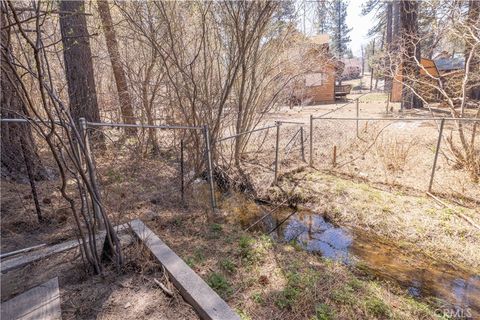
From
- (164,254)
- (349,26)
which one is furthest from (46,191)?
(349,26)

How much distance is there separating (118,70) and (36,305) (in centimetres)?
536

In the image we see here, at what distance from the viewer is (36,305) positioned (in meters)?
1.68

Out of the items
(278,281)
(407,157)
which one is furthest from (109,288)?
(407,157)

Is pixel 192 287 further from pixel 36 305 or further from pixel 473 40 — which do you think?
pixel 473 40

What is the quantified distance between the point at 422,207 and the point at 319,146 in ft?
10.5

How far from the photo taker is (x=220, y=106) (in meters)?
4.38

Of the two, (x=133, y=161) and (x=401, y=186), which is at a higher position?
(x=133, y=161)

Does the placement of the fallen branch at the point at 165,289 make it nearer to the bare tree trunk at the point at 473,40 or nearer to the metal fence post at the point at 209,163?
the metal fence post at the point at 209,163

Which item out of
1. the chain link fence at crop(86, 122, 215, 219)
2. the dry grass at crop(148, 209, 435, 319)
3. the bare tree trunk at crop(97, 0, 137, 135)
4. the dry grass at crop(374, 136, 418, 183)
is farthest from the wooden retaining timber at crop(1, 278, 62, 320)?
the dry grass at crop(374, 136, 418, 183)

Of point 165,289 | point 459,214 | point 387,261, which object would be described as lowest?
point 387,261

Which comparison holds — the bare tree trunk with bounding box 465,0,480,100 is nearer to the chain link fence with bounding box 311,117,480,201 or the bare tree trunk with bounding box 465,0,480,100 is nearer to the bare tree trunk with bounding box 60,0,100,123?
the chain link fence with bounding box 311,117,480,201

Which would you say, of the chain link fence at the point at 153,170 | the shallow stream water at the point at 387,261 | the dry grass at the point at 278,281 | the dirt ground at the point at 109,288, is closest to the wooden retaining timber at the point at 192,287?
the dirt ground at the point at 109,288

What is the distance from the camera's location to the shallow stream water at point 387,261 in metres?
2.63

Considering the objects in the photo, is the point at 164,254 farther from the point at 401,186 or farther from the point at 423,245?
the point at 401,186
